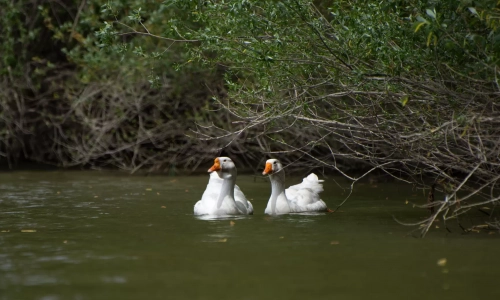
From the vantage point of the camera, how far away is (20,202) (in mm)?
13117

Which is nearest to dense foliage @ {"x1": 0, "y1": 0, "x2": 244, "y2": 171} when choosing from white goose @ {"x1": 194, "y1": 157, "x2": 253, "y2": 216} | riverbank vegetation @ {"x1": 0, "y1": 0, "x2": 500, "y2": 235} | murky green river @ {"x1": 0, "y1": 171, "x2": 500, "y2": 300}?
riverbank vegetation @ {"x1": 0, "y1": 0, "x2": 500, "y2": 235}

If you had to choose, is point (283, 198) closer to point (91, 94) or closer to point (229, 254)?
point (229, 254)

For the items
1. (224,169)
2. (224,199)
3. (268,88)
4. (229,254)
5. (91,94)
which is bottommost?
(229,254)

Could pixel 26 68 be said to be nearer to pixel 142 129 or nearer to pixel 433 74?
pixel 142 129

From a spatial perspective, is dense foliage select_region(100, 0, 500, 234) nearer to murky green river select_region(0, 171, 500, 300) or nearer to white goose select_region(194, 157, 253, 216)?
murky green river select_region(0, 171, 500, 300)

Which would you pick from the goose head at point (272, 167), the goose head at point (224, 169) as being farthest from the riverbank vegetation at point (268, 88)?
the goose head at point (272, 167)

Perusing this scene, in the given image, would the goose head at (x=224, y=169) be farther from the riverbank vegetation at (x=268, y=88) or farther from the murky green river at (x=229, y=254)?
the murky green river at (x=229, y=254)

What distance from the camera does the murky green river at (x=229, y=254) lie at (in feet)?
22.3

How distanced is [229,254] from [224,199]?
122 inches

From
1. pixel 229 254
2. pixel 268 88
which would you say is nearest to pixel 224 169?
pixel 268 88

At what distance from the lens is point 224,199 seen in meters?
11.4

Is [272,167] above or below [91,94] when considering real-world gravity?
below

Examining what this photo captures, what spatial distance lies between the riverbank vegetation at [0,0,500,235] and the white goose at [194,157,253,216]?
0.45m

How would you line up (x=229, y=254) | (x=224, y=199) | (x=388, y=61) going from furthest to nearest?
(x=224, y=199) < (x=388, y=61) < (x=229, y=254)
